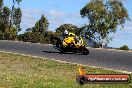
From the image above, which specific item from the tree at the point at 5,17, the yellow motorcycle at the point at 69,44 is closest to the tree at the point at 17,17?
the tree at the point at 5,17

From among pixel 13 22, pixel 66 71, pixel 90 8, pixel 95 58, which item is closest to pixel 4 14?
pixel 13 22

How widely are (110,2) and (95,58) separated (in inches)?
1857

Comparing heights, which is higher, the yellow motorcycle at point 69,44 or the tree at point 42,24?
the tree at point 42,24

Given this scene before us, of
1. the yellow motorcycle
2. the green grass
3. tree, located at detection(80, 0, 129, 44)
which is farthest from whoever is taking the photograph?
tree, located at detection(80, 0, 129, 44)

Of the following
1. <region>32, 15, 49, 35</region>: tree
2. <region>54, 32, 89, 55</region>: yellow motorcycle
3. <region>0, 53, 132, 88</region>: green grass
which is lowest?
<region>0, 53, 132, 88</region>: green grass

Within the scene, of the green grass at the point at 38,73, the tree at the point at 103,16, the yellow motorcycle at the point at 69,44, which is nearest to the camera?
the green grass at the point at 38,73

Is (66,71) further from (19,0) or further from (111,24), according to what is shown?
(19,0)

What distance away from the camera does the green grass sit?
13.0 m

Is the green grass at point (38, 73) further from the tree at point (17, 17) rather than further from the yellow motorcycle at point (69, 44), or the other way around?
the tree at point (17, 17)

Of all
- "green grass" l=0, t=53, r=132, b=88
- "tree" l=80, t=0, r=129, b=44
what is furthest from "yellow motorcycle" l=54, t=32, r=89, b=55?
"tree" l=80, t=0, r=129, b=44

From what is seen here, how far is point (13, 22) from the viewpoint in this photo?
276 ft

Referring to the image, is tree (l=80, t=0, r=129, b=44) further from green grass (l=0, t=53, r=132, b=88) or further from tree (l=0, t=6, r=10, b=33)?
green grass (l=0, t=53, r=132, b=88)

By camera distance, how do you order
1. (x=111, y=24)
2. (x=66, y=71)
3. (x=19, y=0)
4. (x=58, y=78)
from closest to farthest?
(x=58, y=78), (x=66, y=71), (x=111, y=24), (x=19, y=0)

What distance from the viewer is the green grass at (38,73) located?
13002mm
